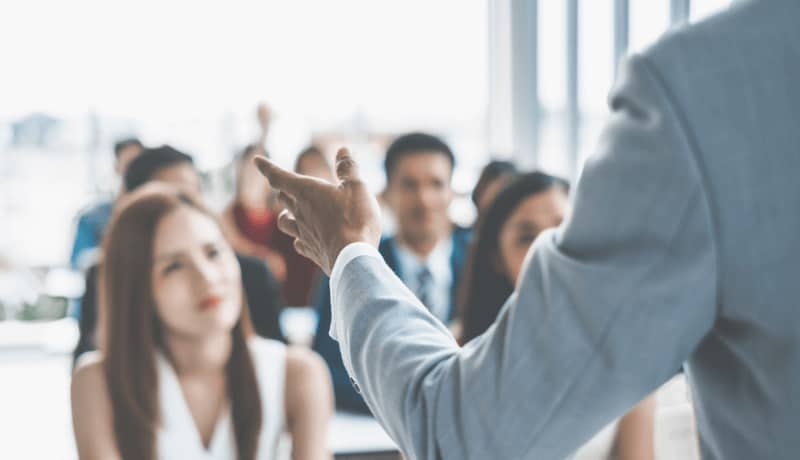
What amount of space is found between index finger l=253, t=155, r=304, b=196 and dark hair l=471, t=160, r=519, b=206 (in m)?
3.05

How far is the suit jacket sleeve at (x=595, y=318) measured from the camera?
0.56m

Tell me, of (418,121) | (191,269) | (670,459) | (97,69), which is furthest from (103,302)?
(97,69)

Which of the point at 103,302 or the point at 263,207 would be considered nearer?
the point at 103,302

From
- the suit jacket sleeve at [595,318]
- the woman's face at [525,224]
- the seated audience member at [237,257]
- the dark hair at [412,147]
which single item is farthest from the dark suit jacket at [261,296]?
the suit jacket sleeve at [595,318]

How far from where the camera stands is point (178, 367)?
2.14m

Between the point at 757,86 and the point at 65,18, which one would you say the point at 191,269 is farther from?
the point at 65,18

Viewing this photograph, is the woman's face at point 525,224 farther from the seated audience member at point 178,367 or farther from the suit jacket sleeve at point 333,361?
the suit jacket sleeve at point 333,361

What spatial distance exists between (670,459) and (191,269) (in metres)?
1.23

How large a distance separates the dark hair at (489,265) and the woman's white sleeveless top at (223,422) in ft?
1.87

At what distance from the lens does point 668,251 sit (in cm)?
57

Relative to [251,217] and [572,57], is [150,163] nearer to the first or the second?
[251,217]

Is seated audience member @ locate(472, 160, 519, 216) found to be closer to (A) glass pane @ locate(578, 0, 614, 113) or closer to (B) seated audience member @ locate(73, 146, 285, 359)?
(A) glass pane @ locate(578, 0, 614, 113)

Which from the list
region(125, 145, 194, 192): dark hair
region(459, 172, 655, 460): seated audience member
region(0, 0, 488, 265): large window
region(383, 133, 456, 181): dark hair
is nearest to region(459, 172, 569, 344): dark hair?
region(459, 172, 655, 460): seated audience member

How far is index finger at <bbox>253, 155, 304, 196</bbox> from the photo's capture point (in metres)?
0.88
